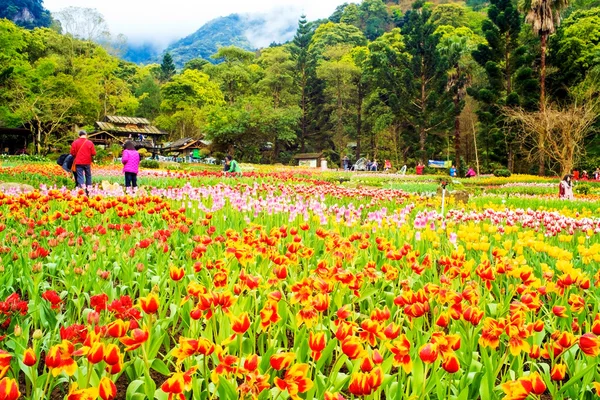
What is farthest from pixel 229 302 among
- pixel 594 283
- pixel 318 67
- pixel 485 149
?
pixel 318 67

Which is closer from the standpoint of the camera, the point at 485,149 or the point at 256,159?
the point at 485,149

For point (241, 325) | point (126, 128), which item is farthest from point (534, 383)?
point (126, 128)

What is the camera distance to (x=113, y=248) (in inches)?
136

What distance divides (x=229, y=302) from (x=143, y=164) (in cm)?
2696

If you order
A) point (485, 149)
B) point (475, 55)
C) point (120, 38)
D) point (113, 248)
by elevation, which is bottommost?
point (113, 248)

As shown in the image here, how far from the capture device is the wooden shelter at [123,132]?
136 feet

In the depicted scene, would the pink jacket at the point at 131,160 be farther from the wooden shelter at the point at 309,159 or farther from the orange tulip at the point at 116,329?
the wooden shelter at the point at 309,159

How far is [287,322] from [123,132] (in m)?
45.0

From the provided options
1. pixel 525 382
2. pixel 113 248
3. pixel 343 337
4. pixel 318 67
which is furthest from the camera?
pixel 318 67

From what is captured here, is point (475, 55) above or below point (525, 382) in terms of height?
above

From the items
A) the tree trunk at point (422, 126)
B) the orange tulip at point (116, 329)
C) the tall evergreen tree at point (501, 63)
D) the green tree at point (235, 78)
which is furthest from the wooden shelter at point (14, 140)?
the orange tulip at point (116, 329)

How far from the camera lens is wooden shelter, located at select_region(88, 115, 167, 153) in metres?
41.3

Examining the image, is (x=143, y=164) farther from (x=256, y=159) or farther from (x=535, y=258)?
(x=535, y=258)

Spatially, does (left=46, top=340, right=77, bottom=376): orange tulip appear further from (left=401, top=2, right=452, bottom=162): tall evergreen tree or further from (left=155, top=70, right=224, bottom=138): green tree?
(left=155, top=70, right=224, bottom=138): green tree
